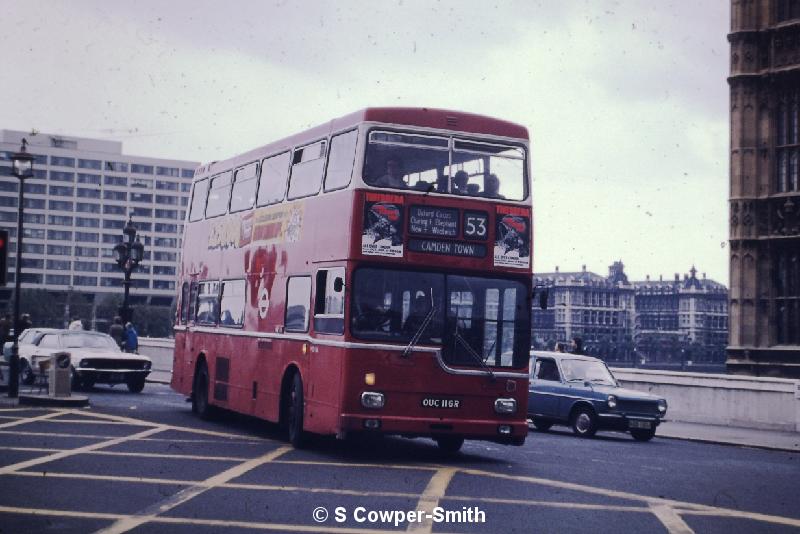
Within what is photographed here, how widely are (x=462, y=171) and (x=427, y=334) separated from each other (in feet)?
6.94

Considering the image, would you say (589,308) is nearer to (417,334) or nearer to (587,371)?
(587,371)

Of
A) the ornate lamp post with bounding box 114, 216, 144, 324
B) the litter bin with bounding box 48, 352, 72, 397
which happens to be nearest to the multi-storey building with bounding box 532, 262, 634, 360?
the ornate lamp post with bounding box 114, 216, 144, 324

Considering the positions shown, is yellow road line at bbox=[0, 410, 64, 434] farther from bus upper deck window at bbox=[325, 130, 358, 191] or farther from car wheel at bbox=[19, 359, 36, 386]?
car wheel at bbox=[19, 359, 36, 386]

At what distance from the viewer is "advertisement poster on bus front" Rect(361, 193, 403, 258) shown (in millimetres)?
14648

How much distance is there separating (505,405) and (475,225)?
232 centimetres

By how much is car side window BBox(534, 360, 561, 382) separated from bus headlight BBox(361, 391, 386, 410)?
8570 millimetres

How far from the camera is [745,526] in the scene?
33.3 ft

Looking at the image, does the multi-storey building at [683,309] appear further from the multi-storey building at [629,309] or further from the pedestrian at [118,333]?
the pedestrian at [118,333]

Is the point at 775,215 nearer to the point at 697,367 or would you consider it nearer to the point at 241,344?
the point at 241,344

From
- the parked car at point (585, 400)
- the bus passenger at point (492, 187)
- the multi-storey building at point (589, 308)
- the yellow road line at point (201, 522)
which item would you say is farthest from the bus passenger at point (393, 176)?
the multi-storey building at point (589, 308)

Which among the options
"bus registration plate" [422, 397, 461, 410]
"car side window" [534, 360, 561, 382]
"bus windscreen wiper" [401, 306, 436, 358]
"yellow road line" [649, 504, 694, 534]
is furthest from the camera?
"car side window" [534, 360, 561, 382]

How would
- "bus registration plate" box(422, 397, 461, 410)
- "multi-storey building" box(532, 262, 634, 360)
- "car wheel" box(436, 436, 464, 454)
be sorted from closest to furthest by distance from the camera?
"bus registration plate" box(422, 397, 461, 410)
"car wheel" box(436, 436, 464, 454)
"multi-storey building" box(532, 262, 634, 360)

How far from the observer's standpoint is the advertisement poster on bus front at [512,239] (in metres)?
15.2

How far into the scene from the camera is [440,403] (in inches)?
588
